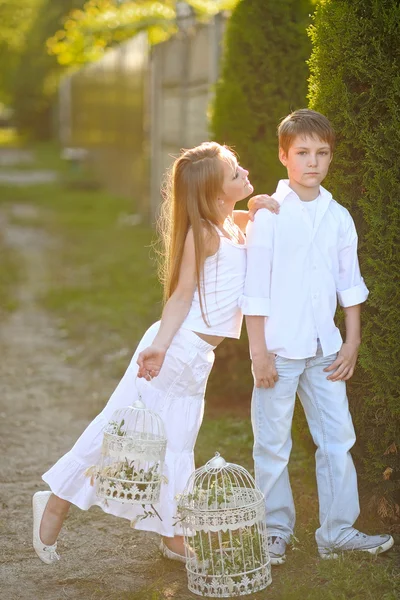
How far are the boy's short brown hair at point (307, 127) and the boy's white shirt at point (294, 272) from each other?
198 millimetres

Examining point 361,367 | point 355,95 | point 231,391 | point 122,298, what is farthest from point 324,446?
point 122,298

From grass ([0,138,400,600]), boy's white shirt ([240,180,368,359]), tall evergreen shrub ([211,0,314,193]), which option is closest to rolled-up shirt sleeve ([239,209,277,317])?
boy's white shirt ([240,180,368,359])

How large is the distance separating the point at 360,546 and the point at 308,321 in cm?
92

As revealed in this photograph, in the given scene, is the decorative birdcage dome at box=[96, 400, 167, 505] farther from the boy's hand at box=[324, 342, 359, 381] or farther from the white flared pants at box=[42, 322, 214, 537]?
the boy's hand at box=[324, 342, 359, 381]

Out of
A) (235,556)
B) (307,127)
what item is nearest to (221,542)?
(235,556)

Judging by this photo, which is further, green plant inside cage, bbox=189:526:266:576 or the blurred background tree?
the blurred background tree

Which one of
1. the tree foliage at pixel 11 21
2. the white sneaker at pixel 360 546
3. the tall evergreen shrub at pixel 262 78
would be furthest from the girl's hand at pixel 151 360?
the tree foliage at pixel 11 21

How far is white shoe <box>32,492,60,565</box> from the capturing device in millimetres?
3682

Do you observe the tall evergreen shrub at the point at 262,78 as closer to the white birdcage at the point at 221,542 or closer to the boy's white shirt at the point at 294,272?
the boy's white shirt at the point at 294,272

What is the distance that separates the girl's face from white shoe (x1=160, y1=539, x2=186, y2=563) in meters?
1.37

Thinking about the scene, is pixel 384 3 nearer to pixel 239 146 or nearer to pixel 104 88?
pixel 239 146

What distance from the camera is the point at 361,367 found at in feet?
12.4

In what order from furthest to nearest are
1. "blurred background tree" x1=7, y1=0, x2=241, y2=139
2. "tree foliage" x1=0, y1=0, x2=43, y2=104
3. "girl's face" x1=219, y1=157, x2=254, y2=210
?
"tree foliage" x1=0, y1=0, x2=43, y2=104, "blurred background tree" x1=7, y1=0, x2=241, y2=139, "girl's face" x1=219, y1=157, x2=254, y2=210

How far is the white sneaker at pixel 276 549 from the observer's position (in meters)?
3.66
